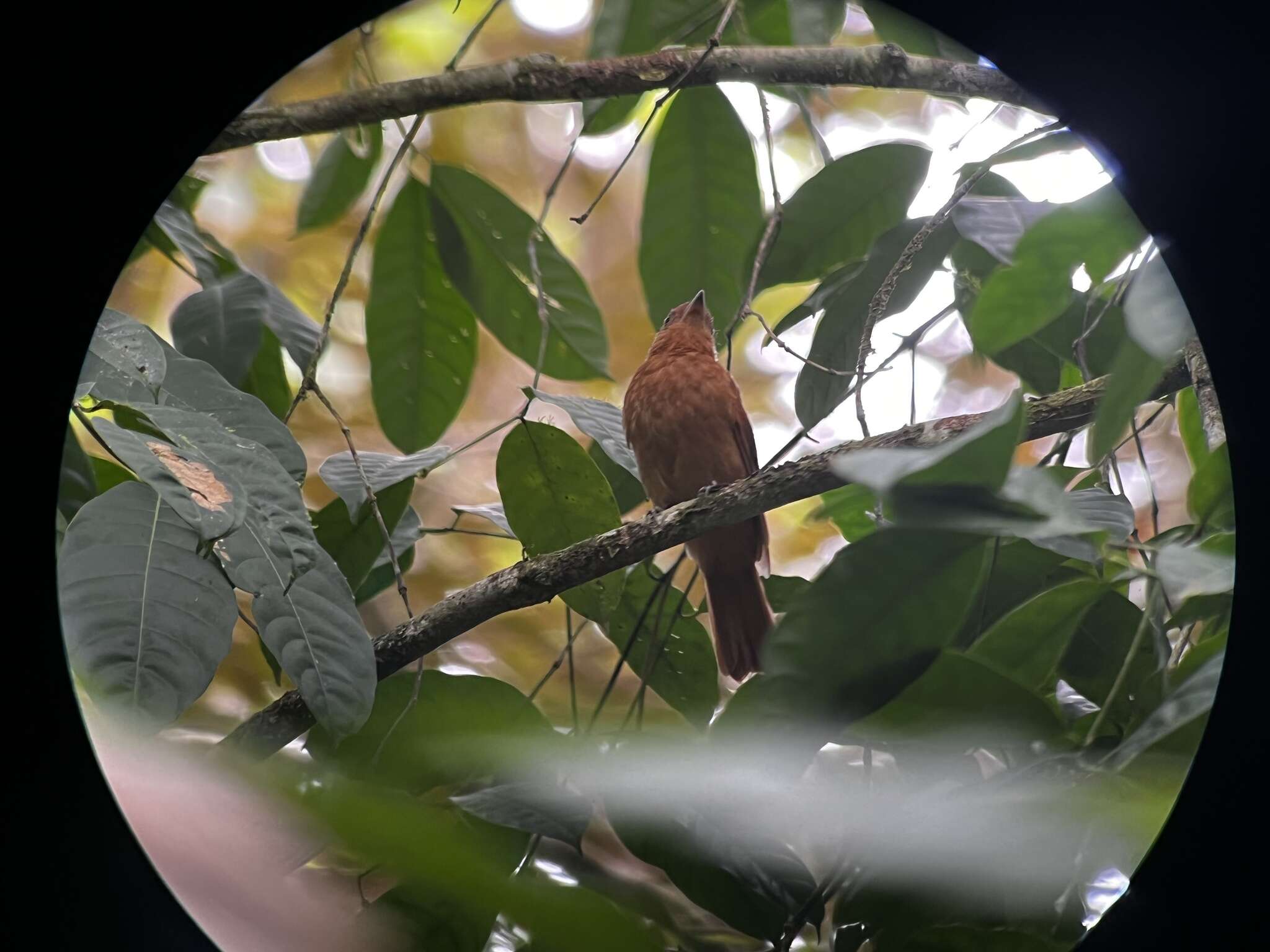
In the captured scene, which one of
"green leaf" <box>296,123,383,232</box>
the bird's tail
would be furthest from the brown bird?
"green leaf" <box>296,123,383,232</box>

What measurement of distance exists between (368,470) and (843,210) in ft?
1.63

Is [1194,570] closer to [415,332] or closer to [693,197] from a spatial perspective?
[693,197]

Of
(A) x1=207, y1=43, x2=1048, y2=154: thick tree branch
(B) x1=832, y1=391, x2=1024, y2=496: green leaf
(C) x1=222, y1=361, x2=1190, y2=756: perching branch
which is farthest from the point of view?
(A) x1=207, y1=43, x2=1048, y2=154: thick tree branch

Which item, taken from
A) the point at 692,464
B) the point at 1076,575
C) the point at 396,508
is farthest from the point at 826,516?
the point at 692,464

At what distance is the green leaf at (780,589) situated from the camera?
0.72 m

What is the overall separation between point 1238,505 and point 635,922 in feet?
1.80

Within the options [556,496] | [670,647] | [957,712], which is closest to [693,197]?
[556,496]

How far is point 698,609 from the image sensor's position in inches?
35.4

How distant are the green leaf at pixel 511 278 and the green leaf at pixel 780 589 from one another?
287 millimetres

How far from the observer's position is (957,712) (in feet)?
1.98

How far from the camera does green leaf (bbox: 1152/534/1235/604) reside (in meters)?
0.56

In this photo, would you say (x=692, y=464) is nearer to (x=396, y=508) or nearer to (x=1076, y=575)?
(x=396, y=508)

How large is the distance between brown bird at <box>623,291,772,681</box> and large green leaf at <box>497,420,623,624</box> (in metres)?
0.10

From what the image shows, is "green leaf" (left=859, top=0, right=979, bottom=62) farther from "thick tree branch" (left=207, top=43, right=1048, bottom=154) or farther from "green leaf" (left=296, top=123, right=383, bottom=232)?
"green leaf" (left=296, top=123, right=383, bottom=232)
